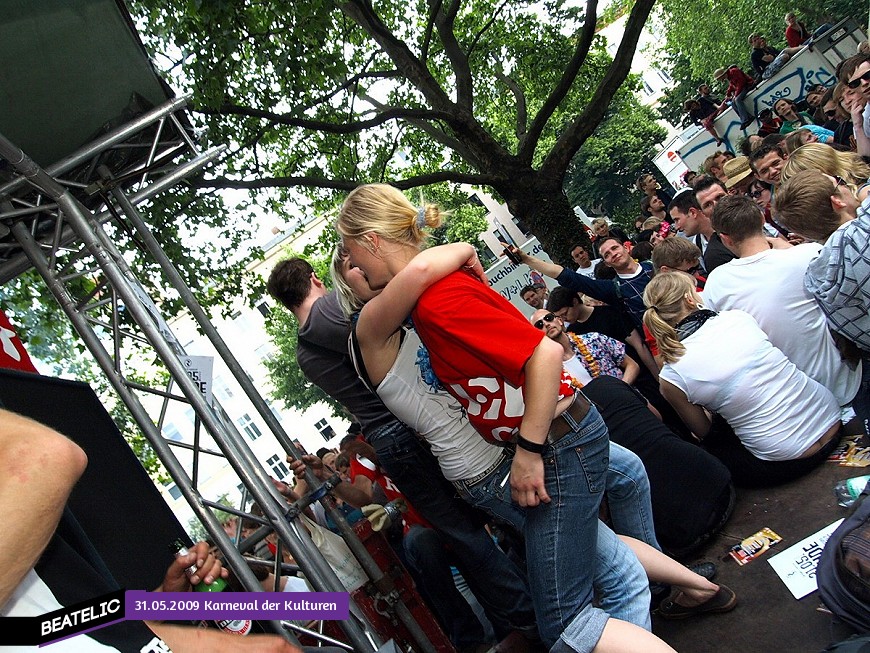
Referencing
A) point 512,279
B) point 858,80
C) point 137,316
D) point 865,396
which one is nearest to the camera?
point 865,396

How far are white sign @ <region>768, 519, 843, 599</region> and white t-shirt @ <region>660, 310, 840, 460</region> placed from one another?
0.57 meters

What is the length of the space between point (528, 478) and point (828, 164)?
312 centimetres

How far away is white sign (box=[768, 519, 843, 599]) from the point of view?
2935 millimetres

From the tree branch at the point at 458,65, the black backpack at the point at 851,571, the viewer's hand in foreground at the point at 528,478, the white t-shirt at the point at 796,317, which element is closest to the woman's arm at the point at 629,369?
the white t-shirt at the point at 796,317

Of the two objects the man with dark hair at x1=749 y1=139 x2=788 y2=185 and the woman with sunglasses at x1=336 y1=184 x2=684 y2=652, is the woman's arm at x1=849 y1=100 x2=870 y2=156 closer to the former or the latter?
the man with dark hair at x1=749 y1=139 x2=788 y2=185

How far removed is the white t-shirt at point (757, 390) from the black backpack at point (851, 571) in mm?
1513

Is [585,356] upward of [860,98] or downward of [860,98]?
→ downward

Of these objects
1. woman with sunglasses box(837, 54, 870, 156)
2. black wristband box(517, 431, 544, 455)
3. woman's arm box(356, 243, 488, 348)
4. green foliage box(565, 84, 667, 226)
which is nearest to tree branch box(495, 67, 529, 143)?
woman with sunglasses box(837, 54, 870, 156)

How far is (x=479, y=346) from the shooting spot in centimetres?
214

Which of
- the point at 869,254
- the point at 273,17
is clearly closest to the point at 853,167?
the point at 869,254

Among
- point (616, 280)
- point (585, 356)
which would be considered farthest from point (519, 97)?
point (585, 356)

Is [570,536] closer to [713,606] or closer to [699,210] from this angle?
[713,606]

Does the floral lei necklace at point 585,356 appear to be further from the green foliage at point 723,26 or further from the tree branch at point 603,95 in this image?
the green foliage at point 723,26

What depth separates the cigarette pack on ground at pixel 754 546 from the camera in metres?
3.36
